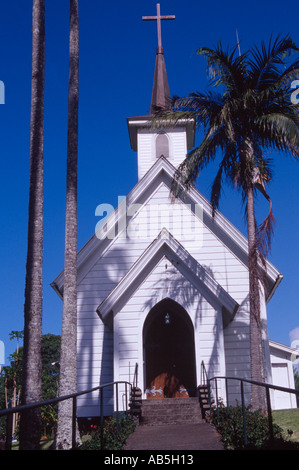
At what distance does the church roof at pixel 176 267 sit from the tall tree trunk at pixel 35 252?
4353 millimetres

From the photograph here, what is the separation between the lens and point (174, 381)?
15023 millimetres

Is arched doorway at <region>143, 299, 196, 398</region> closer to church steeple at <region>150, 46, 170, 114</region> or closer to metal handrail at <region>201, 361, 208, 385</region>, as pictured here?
metal handrail at <region>201, 361, 208, 385</region>

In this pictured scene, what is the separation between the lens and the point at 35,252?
949 centimetres

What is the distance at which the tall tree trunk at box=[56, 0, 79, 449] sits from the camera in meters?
9.48

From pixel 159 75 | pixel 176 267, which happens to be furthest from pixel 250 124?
pixel 159 75

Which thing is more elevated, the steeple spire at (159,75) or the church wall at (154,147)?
the steeple spire at (159,75)

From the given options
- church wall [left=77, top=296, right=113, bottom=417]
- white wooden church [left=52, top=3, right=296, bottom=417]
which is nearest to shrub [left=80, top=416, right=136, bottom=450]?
white wooden church [left=52, top=3, right=296, bottom=417]

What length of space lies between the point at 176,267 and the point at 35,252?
5.47 metres

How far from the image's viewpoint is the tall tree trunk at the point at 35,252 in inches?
340

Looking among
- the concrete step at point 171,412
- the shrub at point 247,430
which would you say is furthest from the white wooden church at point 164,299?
the shrub at point 247,430

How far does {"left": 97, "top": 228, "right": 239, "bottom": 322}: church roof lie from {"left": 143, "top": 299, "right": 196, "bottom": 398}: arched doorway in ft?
4.22

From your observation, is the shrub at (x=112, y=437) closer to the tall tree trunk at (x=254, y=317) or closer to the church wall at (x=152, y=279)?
the tall tree trunk at (x=254, y=317)
